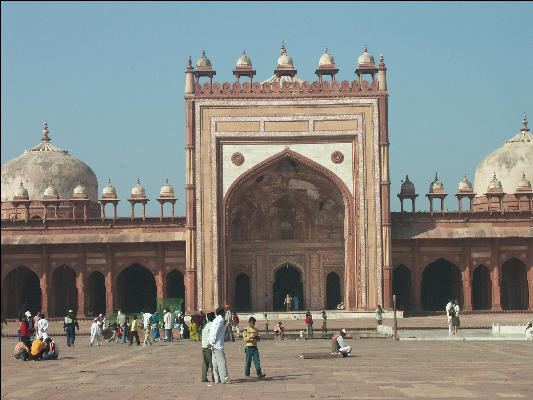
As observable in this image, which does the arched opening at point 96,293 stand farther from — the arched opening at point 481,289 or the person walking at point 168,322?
the arched opening at point 481,289

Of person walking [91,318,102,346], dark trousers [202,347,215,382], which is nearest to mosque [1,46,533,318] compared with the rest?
person walking [91,318,102,346]

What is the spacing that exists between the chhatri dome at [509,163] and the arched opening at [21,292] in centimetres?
2077

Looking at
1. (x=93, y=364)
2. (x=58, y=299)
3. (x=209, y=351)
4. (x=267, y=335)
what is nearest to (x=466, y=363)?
(x=209, y=351)

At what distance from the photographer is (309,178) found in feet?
113

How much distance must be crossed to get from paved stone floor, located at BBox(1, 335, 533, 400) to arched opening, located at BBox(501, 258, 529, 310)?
17.0m

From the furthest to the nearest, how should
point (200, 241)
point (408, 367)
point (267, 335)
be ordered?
1. point (200, 241)
2. point (267, 335)
3. point (408, 367)

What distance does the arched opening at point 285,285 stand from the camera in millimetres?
36344

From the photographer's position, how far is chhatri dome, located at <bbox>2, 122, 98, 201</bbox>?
1645 inches

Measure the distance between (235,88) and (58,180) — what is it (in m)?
12.9

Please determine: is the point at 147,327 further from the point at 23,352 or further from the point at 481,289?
the point at 481,289

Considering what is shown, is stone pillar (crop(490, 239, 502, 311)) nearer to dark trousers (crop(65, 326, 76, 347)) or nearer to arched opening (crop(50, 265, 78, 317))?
arched opening (crop(50, 265, 78, 317))

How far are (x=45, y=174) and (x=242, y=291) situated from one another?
39.7 ft

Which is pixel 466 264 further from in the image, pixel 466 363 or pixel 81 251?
pixel 466 363

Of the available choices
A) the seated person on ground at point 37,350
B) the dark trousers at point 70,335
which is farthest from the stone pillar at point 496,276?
the seated person on ground at point 37,350
